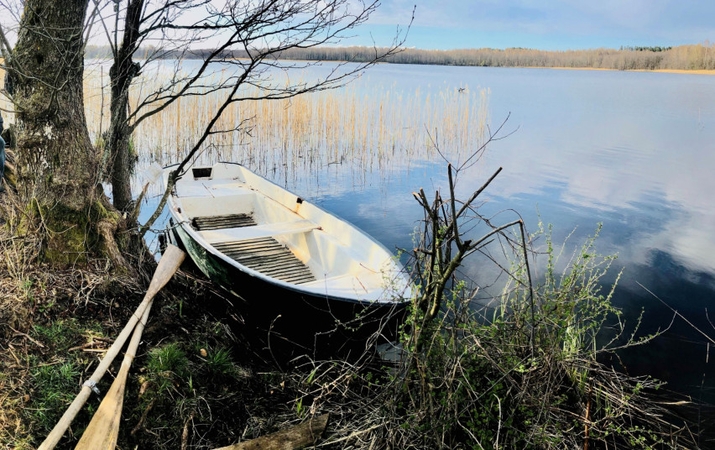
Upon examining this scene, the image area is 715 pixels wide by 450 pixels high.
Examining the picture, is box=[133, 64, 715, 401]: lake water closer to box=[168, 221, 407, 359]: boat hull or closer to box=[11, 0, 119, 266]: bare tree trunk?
box=[168, 221, 407, 359]: boat hull

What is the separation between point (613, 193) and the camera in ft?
30.1

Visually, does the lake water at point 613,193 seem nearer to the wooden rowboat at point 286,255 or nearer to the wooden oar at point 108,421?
the wooden rowboat at point 286,255

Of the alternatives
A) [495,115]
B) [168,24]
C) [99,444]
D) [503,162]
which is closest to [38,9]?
A: [168,24]

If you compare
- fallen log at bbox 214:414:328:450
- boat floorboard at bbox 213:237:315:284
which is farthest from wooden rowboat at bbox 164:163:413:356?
fallen log at bbox 214:414:328:450

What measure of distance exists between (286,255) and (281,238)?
299 millimetres

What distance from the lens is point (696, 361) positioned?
4.27 metres

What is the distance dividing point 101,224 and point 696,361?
453 cm

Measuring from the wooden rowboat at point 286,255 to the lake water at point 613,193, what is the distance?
41.8 inches

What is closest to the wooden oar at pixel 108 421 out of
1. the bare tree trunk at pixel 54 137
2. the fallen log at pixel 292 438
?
the fallen log at pixel 292 438

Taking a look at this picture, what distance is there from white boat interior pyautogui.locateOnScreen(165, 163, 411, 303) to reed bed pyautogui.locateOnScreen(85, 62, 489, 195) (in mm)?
2980

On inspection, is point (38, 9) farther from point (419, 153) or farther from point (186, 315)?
point (419, 153)

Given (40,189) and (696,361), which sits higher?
(40,189)

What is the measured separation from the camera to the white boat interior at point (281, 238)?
360 centimetres

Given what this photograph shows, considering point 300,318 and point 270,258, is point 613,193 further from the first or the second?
point 300,318
